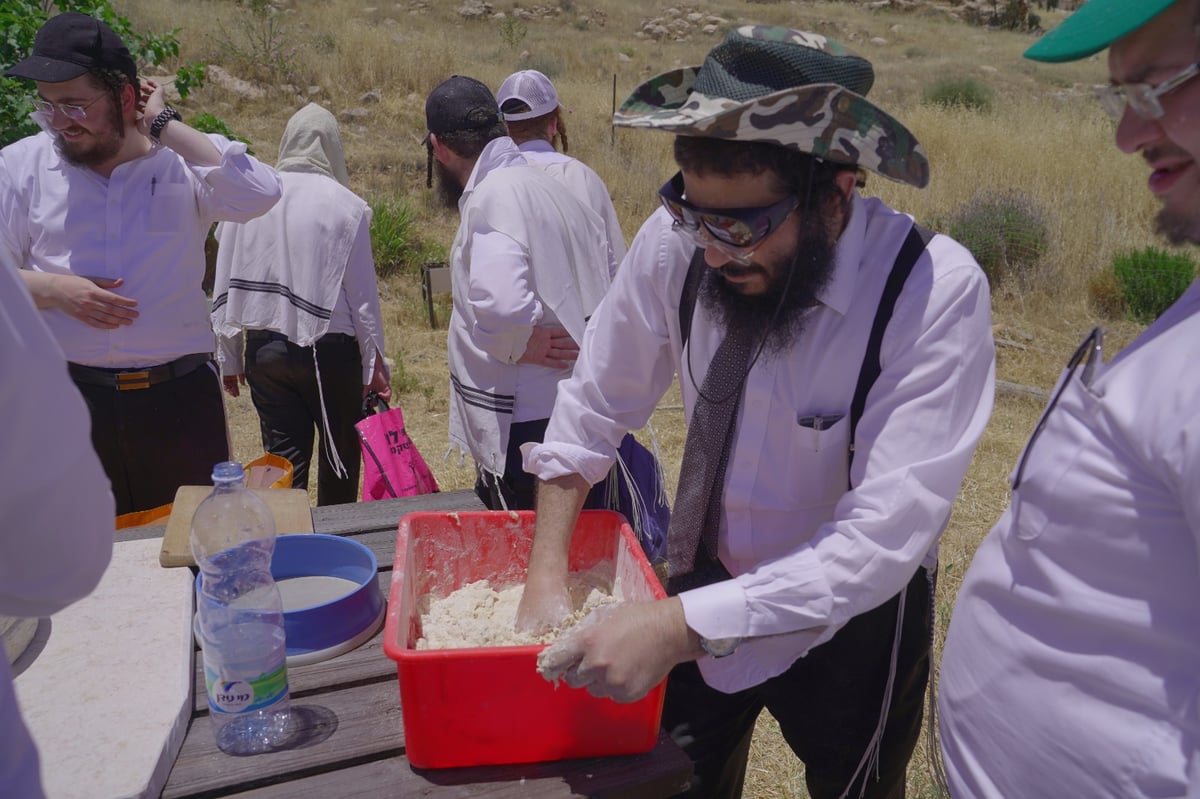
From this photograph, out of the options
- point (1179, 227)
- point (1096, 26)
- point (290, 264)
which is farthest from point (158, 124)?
point (1179, 227)

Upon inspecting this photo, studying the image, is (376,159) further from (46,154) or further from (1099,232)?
(46,154)

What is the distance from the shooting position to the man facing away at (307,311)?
3.71 meters

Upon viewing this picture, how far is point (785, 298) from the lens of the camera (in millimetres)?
1620

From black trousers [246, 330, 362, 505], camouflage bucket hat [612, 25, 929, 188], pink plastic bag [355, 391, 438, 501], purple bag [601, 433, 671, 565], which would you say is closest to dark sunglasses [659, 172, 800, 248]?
camouflage bucket hat [612, 25, 929, 188]

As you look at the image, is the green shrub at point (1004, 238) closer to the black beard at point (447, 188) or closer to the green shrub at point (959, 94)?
the black beard at point (447, 188)

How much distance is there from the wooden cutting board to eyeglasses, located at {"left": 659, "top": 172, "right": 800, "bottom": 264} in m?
1.07

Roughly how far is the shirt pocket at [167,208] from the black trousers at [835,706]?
223 cm

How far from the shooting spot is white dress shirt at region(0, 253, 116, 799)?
2.83 feet

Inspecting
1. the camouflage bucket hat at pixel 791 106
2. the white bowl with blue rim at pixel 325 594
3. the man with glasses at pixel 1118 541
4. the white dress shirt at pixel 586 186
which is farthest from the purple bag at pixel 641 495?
the man with glasses at pixel 1118 541

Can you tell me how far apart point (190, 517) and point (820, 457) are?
137 centimetres

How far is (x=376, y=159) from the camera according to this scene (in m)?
11.8

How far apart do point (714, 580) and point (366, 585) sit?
683 millimetres

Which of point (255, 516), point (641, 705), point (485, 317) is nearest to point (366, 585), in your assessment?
point (255, 516)

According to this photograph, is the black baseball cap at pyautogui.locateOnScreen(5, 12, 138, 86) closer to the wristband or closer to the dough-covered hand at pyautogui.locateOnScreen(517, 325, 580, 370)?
the wristband
